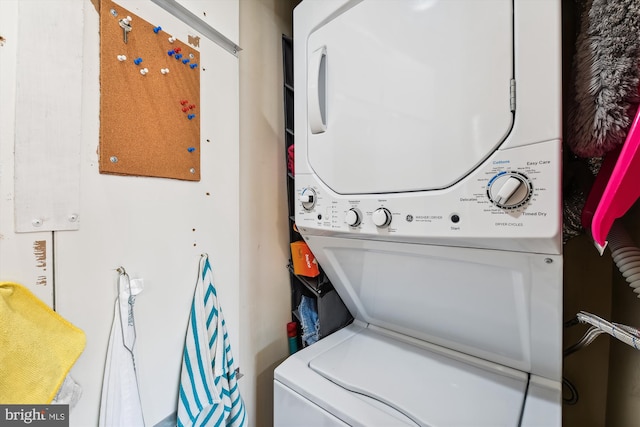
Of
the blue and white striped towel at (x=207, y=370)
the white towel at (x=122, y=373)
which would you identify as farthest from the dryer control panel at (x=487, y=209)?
the white towel at (x=122, y=373)

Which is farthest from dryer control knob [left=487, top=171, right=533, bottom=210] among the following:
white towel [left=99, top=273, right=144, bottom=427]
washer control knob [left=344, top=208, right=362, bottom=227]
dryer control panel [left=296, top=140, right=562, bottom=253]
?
white towel [left=99, top=273, right=144, bottom=427]

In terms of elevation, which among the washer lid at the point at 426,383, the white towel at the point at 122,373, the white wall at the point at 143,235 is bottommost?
the washer lid at the point at 426,383

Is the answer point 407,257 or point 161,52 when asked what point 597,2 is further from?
point 161,52

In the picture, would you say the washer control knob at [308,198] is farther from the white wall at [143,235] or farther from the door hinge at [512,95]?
the door hinge at [512,95]

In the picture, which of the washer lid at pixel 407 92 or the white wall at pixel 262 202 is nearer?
the washer lid at pixel 407 92

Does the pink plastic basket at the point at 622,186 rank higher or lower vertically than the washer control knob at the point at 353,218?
higher

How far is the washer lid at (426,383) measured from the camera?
83 cm

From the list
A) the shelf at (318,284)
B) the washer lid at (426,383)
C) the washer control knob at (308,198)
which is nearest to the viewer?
the washer lid at (426,383)

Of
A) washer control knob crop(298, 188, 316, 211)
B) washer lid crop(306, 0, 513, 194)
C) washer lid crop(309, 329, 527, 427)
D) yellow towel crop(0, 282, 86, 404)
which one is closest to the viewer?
yellow towel crop(0, 282, 86, 404)

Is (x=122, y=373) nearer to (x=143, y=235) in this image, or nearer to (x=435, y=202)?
(x=143, y=235)

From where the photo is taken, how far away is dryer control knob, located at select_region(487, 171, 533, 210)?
0.65 m

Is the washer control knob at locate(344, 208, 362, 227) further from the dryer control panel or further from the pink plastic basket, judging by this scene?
the pink plastic basket

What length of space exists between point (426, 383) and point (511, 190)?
2.53ft

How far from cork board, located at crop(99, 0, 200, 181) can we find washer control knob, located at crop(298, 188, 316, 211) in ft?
1.43
